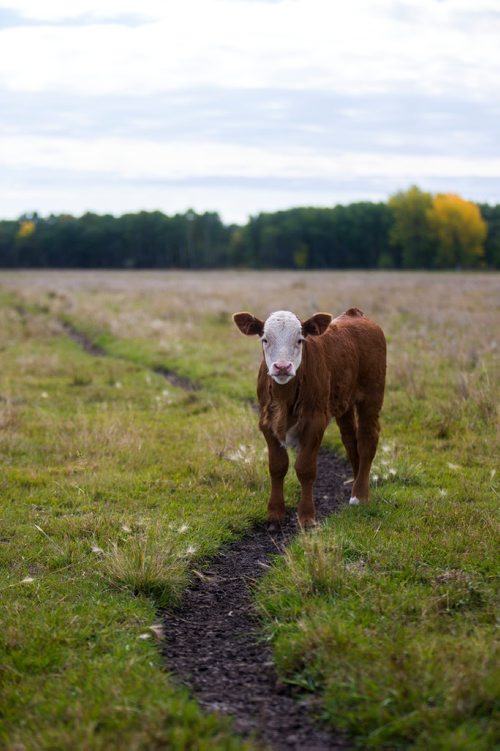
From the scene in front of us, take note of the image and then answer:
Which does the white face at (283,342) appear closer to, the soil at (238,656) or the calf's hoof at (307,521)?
the calf's hoof at (307,521)

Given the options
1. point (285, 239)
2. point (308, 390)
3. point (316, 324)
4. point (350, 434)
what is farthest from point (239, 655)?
point (285, 239)

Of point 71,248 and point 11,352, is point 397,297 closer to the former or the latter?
point 11,352

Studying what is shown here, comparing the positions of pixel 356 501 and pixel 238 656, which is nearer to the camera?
pixel 238 656

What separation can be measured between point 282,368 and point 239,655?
2.42 m

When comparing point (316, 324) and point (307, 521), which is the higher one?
point (316, 324)

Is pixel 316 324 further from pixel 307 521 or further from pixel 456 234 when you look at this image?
pixel 456 234

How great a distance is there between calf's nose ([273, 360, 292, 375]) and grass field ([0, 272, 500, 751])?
53.7 inches

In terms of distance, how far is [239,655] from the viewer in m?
4.90

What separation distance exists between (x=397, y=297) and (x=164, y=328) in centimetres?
1340

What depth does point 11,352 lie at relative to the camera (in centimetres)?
1889

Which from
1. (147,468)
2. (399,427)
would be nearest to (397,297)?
(399,427)

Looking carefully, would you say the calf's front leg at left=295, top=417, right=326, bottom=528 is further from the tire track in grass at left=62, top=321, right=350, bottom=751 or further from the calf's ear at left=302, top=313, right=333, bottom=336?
the calf's ear at left=302, top=313, right=333, bottom=336

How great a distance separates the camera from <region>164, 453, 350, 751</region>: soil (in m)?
3.99

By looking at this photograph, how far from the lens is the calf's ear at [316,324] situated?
6.90m
